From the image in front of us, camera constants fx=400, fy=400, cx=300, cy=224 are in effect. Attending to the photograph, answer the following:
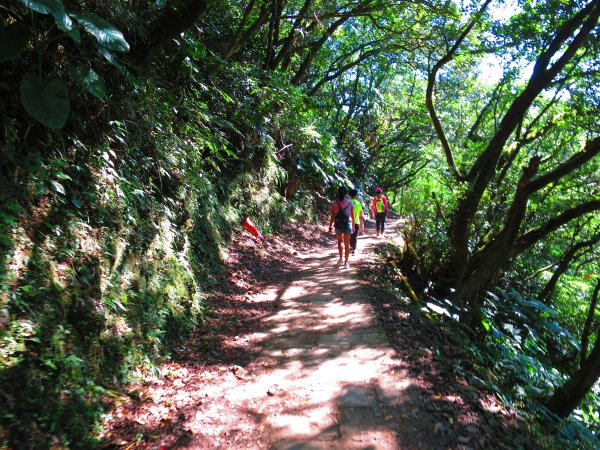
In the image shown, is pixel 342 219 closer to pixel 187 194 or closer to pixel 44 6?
pixel 187 194

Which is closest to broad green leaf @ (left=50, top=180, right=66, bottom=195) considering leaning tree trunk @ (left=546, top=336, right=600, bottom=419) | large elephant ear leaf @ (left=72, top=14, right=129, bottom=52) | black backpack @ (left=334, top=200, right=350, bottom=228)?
large elephant ear leaf @ (left=72, top=14, right=129, bottom=52)

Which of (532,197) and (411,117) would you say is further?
(411,117)

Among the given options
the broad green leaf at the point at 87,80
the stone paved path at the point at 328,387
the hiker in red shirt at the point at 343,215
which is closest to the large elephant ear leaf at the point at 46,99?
the broad green leaf at the point at 87,80

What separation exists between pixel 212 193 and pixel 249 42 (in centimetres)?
621

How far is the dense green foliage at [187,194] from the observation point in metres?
3.28

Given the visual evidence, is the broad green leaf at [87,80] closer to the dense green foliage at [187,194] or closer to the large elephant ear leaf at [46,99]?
the dense green foliage at [187,194]

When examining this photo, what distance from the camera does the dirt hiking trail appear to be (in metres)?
3.29

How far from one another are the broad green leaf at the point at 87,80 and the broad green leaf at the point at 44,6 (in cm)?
73

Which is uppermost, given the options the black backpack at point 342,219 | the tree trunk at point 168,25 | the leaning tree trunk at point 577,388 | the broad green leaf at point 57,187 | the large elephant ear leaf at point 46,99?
the tree trunk at point 168,25

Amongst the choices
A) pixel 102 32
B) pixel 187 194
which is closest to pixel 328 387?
pixel 102 32

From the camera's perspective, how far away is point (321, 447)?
124 inches

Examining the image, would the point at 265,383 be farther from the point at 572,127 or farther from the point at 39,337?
the point at 572,127

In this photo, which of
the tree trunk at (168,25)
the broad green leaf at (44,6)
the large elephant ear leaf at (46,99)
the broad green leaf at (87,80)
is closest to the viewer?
the broad green leaf at (44,6)

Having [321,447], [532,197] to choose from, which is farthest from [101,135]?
[532,197]
